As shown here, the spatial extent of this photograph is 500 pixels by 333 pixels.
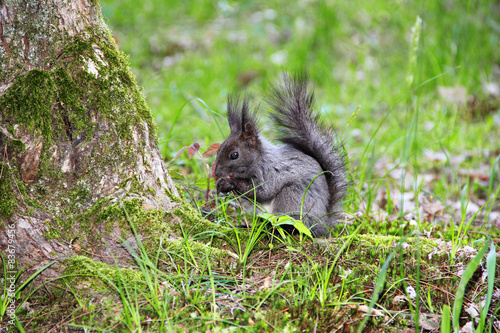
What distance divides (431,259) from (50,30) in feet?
6.92

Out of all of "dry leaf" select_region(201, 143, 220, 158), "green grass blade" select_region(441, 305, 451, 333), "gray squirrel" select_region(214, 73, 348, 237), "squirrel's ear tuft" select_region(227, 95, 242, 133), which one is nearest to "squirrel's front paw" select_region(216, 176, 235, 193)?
"gray squirrel" select_region(214, 73, 348, 237)

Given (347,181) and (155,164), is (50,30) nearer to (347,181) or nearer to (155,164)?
(155,164)

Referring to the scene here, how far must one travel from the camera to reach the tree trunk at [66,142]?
1799mm

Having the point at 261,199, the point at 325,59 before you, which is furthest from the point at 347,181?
the point at 325,59

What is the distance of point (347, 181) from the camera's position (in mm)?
2607

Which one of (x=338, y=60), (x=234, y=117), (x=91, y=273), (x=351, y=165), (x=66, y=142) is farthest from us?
(x=338, y=60)

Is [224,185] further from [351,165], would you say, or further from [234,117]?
[351,165]

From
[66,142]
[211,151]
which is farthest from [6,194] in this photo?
[211,151]

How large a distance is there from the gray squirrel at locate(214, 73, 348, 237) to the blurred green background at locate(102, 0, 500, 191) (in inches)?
33.3

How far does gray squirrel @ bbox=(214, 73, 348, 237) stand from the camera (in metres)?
2.48

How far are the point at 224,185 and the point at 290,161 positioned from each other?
439mm

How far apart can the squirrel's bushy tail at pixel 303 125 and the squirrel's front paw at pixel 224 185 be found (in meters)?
0.43

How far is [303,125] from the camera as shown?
261 cm

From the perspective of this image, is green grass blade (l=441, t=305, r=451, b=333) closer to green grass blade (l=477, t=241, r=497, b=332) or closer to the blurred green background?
green grass blade (l=477, t=241, r=497, b=332)
